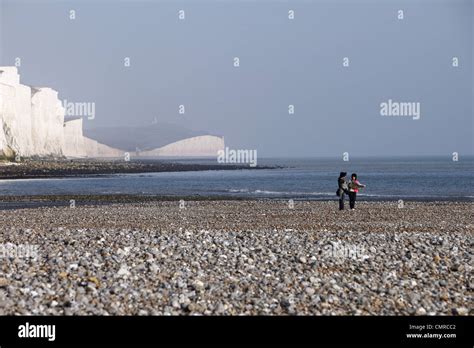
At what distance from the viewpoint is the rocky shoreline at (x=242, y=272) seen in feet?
31.9

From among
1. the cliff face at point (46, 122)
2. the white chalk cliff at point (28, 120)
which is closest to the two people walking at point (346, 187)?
the white chalk cliff at point (28, 120)

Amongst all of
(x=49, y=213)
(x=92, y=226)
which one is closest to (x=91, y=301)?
(x=92, y=226)

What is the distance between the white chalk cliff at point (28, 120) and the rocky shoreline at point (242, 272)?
88.4m

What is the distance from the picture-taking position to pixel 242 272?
11.8 meters

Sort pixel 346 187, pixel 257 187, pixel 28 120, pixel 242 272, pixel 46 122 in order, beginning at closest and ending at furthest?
pixel 242 272, pixel 346 187, pixel 257 187, pixel 28 120, pixel 46 122

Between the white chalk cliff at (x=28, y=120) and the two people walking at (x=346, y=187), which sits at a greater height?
the white chalk cliff at (x=28, y=120)

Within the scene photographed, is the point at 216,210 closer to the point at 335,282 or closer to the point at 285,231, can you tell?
the point at 285,231

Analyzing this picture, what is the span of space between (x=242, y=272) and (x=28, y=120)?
372ft

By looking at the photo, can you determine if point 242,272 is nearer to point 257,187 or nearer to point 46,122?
point 257,187

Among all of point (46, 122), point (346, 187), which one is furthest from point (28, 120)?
point (346, 187)

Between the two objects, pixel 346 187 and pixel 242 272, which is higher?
pixel 346 187

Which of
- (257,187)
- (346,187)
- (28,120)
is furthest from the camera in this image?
(28,120)

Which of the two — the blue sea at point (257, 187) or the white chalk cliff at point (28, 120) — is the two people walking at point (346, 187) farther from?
the white chalk cliff at point (28, 120)
